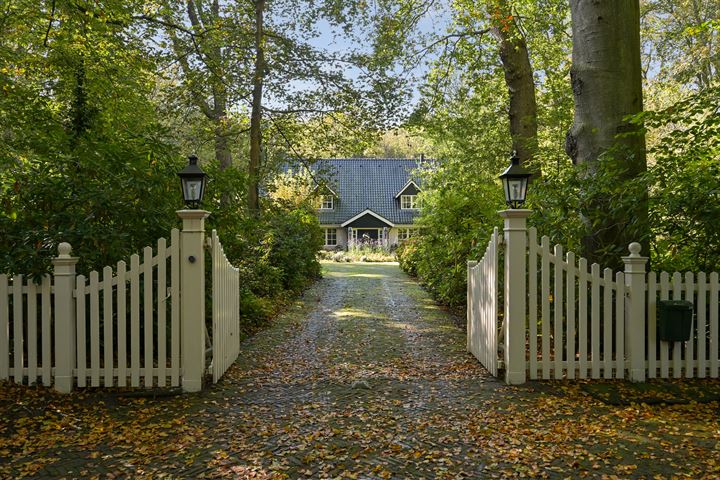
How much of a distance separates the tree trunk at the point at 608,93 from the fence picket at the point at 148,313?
192 inches

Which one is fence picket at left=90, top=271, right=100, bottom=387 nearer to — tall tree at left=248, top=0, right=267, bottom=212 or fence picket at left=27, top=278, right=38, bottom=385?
fence picket at left=27, top=278, right=38, bottom=385

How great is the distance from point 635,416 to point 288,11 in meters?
14.0

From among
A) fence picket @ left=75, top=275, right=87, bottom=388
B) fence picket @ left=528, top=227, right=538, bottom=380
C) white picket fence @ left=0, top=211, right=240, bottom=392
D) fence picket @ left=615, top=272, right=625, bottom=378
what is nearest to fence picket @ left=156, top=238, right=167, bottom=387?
white picket fence @ left=0, top=211, right=240, bottom=392

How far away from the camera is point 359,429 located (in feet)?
14.2

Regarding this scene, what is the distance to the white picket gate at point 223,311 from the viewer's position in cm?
569

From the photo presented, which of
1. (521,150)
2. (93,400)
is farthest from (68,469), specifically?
(521,150)

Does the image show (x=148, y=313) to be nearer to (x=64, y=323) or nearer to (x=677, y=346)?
(x=64, y=323)

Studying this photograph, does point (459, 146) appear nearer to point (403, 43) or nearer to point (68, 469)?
point (403, 43)

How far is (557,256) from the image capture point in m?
5.56

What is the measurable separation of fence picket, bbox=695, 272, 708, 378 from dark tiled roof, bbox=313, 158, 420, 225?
101ft

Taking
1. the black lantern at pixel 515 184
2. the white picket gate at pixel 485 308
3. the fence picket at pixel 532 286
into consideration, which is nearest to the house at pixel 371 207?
the white picket gate at pixel 485 308

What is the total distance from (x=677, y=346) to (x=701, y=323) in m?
0.33

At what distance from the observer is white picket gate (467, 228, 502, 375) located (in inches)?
231

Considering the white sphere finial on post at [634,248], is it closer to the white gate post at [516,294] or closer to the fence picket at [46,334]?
the white gate post at [516,294]
